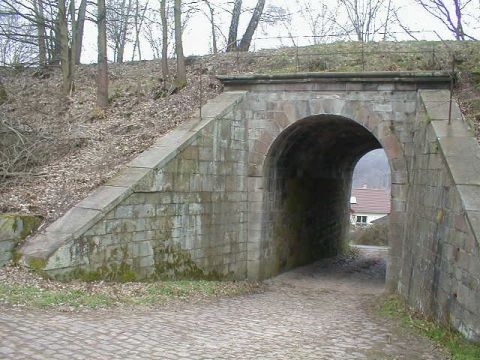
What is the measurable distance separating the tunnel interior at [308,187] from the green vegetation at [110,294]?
132 inches

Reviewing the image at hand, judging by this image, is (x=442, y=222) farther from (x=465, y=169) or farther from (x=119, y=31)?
(x=119, y=31)

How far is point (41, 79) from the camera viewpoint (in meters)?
19.0

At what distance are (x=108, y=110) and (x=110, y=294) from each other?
8394 mm

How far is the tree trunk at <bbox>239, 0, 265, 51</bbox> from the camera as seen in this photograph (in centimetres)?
2200

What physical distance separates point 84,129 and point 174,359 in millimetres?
9421

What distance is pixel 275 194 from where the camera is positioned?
13.5 m

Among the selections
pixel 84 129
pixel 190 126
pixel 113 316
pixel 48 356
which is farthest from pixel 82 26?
pixel 48 356

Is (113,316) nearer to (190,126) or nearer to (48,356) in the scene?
(48,356)

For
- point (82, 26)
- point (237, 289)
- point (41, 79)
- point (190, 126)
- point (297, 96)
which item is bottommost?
point (237, 289)

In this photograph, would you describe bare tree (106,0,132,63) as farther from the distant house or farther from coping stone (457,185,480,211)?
the distant house

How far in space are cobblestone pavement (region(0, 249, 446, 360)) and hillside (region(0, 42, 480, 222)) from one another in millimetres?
2947

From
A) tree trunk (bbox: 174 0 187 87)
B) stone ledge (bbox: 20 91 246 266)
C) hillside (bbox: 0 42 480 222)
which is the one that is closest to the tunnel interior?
hillside (bbox: 0 42 480 222)

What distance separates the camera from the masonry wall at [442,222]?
254 inches

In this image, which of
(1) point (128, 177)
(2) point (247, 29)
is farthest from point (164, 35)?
(1) point (128, 177)
